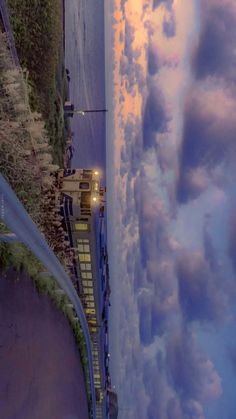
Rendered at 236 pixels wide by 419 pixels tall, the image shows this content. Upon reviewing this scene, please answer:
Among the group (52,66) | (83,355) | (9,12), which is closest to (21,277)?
(83,355)

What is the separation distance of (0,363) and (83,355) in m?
10.2

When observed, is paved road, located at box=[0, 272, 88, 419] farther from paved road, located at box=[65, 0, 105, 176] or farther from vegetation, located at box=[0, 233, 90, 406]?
paved road, located at box=[65, 0, 105, 176]

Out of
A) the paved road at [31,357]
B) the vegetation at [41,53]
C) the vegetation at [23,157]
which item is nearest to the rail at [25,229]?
the paved road at [31,357]

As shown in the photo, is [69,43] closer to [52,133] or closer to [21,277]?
[52,133]

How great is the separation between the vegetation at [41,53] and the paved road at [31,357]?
24.1 meters

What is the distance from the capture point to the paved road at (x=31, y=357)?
720cm

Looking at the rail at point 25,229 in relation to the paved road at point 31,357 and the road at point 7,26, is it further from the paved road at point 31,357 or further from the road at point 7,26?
the road at point 7,26

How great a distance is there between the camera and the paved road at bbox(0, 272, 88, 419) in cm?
720

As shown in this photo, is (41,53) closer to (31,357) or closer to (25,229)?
(25,229)

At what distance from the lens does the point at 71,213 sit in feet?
143

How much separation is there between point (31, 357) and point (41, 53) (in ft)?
109

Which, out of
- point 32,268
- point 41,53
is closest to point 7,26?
point 41,53

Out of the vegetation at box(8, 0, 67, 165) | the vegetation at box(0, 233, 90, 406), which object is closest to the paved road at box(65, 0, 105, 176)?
the vegetation at box(8, 0, 67, 165)

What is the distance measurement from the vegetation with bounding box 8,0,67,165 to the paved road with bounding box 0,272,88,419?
24054mm
